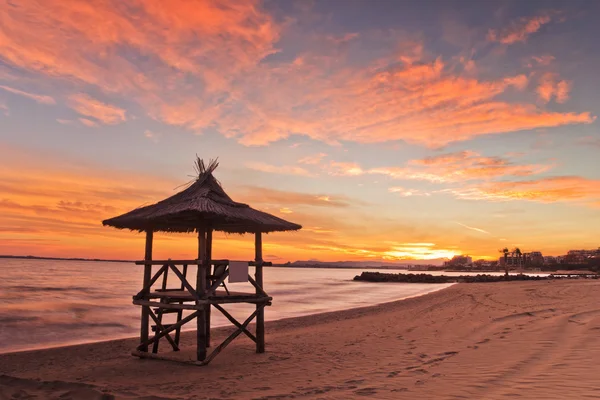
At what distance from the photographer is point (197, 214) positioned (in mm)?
10398

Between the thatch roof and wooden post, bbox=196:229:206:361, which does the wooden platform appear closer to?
wooden post, bbox=196:229:206:361

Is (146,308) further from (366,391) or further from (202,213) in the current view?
(366,391)

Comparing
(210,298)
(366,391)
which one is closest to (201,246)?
(210,298)

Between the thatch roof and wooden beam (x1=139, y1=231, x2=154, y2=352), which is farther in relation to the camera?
wooden beam (x1=139, y1=231, x2=154, y2=352)

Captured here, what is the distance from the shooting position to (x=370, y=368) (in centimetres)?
910

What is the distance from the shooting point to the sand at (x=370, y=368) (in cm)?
718

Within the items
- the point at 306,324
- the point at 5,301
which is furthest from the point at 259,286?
the point at 5,301

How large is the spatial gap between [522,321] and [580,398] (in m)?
8.42

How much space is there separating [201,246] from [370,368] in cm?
488

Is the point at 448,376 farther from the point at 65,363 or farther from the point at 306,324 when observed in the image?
→ the point at 306,324

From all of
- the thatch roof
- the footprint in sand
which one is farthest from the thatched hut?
the footprint in sand

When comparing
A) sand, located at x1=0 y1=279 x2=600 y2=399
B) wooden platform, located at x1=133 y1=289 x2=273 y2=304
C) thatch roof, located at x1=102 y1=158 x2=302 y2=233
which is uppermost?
thatch roof, located at x1=102 y1=158 x2=302 y2=233

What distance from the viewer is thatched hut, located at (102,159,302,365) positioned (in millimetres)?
10344

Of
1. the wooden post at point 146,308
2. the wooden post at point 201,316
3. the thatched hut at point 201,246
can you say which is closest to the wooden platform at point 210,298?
the thatched hut at point 201,246
